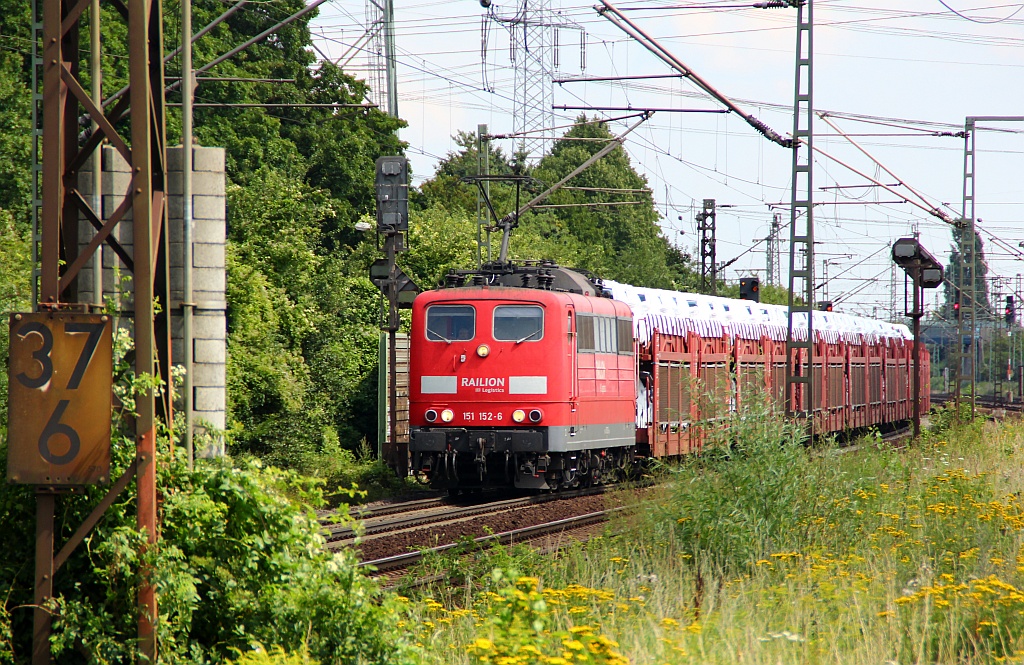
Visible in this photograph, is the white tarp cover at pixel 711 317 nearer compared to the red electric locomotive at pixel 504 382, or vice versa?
the red electric locomotive at pixel 504 382

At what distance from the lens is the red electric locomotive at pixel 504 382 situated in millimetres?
17594

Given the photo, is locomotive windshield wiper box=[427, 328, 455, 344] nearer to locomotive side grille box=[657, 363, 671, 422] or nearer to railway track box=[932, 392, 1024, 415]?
locomotive side grille box=[657, 363, 671, 422]

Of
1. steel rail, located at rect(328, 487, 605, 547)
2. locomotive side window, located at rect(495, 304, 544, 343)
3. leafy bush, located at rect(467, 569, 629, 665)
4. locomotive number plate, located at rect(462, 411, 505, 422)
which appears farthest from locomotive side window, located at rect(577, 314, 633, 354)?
leafy bush, located at rect(467, 569, 629, 665)

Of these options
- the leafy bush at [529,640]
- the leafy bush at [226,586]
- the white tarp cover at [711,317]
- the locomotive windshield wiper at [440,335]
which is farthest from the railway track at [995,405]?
the leafy bush at [226,586]

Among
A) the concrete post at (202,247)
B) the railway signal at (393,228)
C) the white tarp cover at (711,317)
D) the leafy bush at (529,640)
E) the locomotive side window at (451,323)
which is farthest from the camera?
the white tarp cover at (711,317)

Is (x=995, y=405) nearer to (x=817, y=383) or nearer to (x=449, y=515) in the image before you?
(x=817, y=383)

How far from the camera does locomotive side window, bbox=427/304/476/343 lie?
59.2 feet

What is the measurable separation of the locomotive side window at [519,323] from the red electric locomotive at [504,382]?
0.01 meters

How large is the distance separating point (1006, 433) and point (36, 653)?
23750 mm

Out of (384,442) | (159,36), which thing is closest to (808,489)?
(159,36)

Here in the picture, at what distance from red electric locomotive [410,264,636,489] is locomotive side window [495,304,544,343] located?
0.05 ft

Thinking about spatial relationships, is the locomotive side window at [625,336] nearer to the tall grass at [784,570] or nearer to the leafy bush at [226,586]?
the tall grass at [784,570]

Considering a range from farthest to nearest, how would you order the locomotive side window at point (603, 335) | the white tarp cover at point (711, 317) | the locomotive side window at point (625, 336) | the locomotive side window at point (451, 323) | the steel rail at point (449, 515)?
the white tarp cover at point (711, 317) < the locomotive side window at point (625, 336) < the locomotive side window at point (603, 335) < the locomotive side window at point (451, 323) < the steel rail at point (449, 515)

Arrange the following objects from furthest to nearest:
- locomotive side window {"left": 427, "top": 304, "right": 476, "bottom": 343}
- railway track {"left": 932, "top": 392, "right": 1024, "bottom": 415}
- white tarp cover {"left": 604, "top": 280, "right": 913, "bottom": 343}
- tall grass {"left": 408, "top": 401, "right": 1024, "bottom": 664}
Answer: railway track {"left": 932, "top": 392, "right": 1024, "bottom": 415}, white tarp cover {"left": 604, "top": 280, "right": 913, "bottom": 343}, locomotive side window {"left": 427, "top": 304, "right": 476, "bottom": 343}, tall grass {"left": 408, "top": 401, "right": 1024, "bottom": 664}
